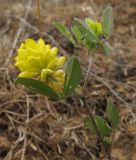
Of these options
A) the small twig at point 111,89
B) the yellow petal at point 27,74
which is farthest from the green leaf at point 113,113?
the small twig at point 111,89

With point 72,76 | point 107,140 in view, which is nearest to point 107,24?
point 72,76

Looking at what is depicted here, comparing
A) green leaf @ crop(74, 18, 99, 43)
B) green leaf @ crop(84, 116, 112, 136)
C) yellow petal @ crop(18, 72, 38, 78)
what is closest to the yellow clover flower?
yellow petal @ crop(18, 72, 38, 78)

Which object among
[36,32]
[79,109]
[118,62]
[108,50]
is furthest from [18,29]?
[108,50]

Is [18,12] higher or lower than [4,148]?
higher

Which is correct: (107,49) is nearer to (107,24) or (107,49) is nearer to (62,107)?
(107,24)

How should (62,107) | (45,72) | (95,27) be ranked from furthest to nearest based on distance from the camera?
(62,107), (95,27), (45,72)

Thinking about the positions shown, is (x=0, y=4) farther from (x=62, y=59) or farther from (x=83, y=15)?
(x=62, y=59)

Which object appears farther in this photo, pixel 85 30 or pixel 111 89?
pixel 111 89

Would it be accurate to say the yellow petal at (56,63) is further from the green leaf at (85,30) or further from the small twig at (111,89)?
the small twig at (111,89)
